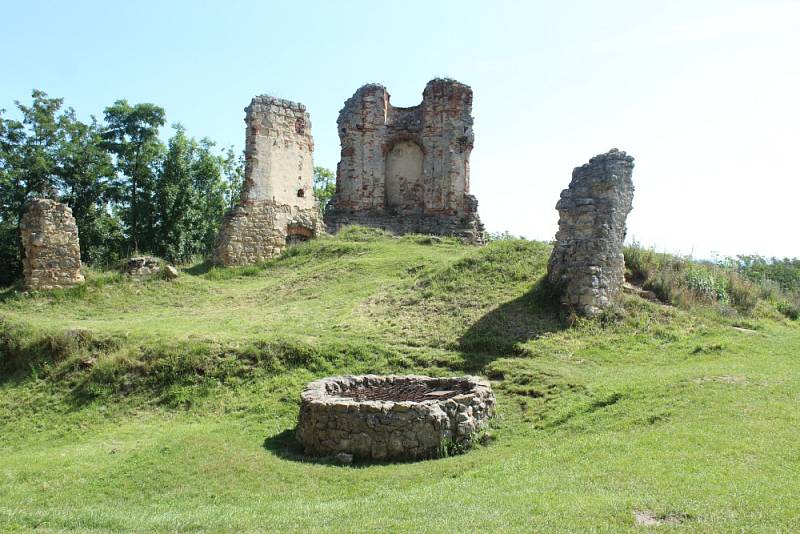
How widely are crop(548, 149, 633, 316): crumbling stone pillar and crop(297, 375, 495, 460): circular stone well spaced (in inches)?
199

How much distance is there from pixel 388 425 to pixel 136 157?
2100 cm

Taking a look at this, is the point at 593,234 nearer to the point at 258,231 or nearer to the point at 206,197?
the point at 258,231

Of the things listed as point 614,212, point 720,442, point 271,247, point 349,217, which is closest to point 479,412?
point 720,442

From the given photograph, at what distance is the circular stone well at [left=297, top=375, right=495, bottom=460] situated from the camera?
8305 mm

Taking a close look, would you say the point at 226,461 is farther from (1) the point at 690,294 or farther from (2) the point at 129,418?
(1) the point at 690,294

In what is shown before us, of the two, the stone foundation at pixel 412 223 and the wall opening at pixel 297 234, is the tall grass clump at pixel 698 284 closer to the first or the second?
the stone foundation at pixel 412 223

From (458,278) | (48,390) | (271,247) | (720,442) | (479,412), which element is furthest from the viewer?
(271,247)

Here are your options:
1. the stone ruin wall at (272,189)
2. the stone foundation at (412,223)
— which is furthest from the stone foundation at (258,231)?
the stone foundation at (412,223)

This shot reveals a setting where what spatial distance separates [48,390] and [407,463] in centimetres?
704

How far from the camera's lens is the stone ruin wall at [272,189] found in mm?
21266

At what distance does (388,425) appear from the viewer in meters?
8.33

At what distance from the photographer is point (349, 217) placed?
86.2 ft

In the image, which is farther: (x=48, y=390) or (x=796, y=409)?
(x=48, y=390)

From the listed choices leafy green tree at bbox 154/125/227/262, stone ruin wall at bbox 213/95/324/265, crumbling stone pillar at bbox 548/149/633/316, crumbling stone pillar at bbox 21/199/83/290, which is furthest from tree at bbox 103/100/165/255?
crumbling stone pillar at bbox 548/149/633/316
